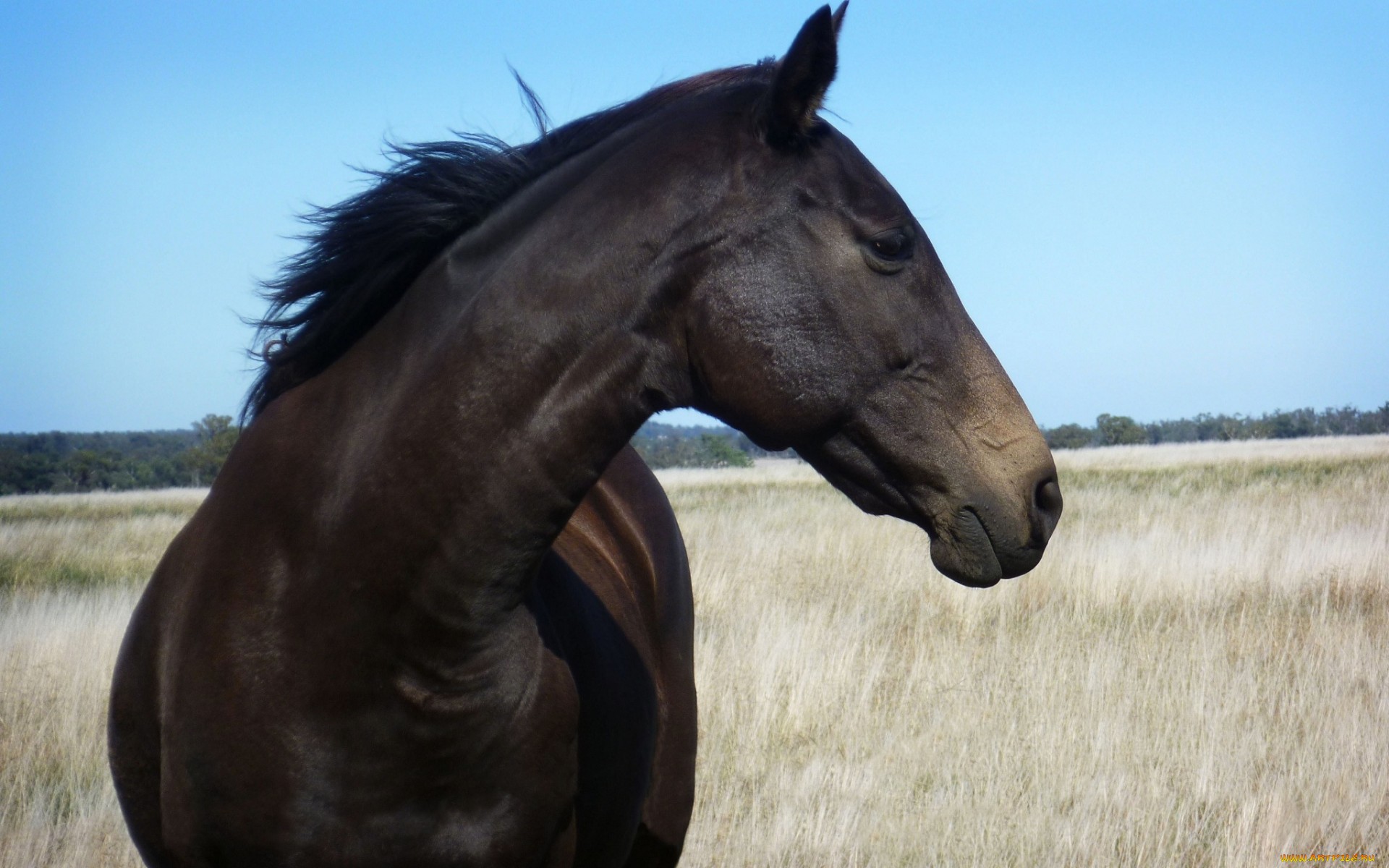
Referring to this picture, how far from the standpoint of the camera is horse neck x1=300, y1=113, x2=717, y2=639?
182 cm

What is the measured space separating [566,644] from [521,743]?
0.29 m

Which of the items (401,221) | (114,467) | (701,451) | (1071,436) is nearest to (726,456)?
(701,451)

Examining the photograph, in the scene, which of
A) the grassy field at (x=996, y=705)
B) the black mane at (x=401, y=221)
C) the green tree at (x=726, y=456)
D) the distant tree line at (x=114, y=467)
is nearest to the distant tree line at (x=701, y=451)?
the green tree at (x=726, y=456)

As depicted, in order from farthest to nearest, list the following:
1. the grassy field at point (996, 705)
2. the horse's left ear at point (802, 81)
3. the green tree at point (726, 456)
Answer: the green tree at point (726, 456) → the grassy field at point (996, 705) → the horse's left ear at point (802, 81)

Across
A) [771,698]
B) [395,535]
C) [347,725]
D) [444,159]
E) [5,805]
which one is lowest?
[771,698]

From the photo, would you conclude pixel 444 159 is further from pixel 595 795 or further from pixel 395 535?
pixel 595 795

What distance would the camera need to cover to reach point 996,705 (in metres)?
5.71

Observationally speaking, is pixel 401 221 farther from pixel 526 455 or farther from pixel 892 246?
pixel 892 246

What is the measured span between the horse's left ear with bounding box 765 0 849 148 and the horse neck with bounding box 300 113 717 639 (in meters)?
0.24

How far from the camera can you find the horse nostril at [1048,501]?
183cm

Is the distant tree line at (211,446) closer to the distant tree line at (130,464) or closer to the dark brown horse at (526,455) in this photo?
the distant tree line at (130,464)

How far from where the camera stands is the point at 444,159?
6.94 feet

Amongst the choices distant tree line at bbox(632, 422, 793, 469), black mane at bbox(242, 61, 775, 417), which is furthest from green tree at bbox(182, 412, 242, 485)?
black mane at bbox(242, 61, 775, 417)

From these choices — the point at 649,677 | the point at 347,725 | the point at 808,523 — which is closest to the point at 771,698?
the point at 649,677
